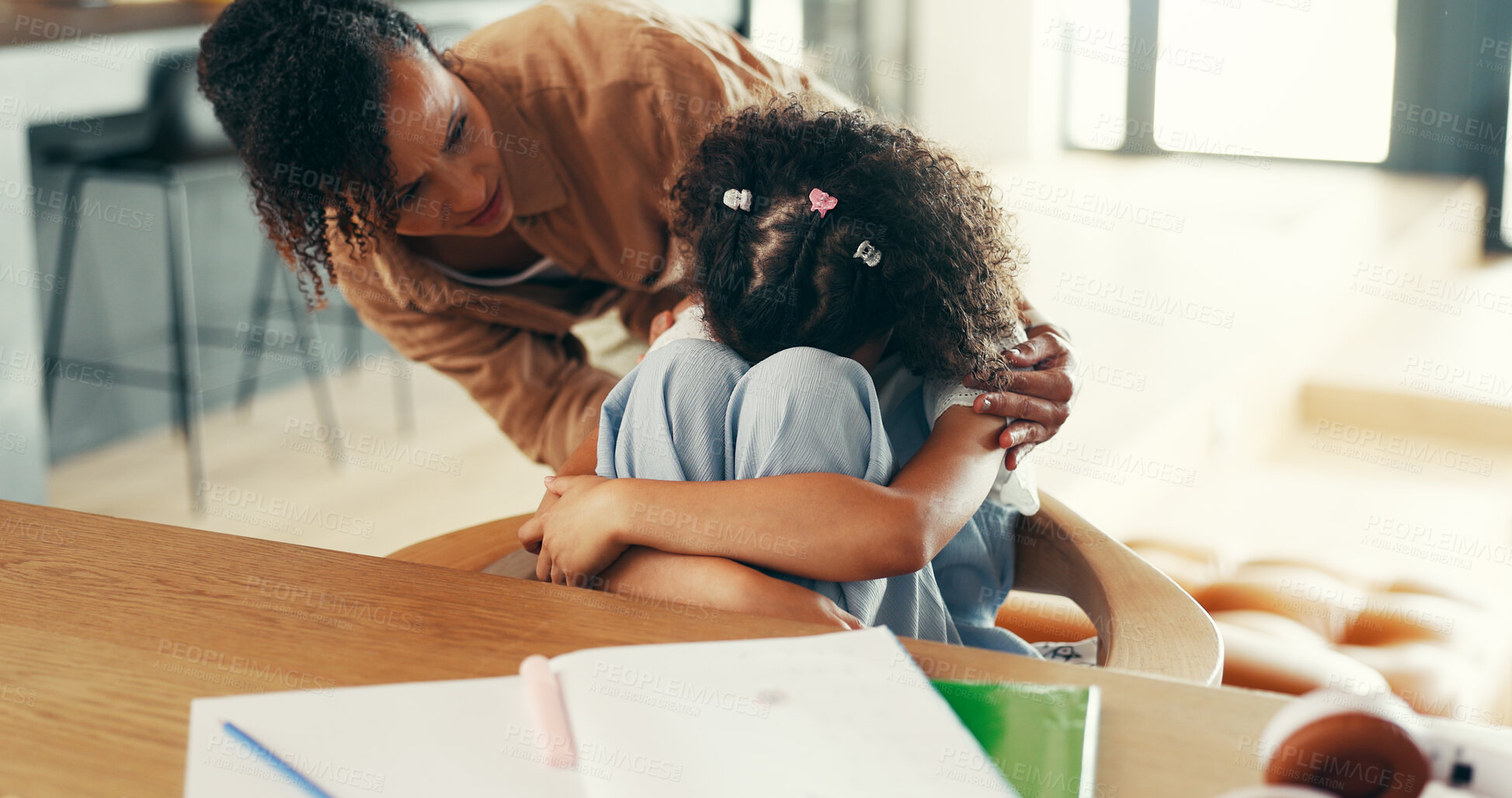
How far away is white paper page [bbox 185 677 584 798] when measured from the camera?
43 centimetres

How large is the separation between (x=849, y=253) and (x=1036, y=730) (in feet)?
1.72

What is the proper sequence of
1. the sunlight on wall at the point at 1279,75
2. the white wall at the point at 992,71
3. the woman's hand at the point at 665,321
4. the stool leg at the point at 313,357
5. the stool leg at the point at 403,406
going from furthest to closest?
1. the white wall at the point at 992,71
2. the sunlight on wall at the point at 1279,75
3. the stool leg at the point at 403,406
4. the stool leg at the point at 313,357
5. the woman's hand at the point at 665,321

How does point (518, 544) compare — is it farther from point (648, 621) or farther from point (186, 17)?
point (186, 17)

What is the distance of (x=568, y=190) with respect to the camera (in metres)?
1.25

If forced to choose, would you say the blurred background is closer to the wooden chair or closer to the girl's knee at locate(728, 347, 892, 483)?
the wooden chair

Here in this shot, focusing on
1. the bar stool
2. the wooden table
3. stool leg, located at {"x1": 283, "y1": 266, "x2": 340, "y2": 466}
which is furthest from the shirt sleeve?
stool leg, located at {"x1": 283, "y1": 266, "x2": 340, "y2": 466}

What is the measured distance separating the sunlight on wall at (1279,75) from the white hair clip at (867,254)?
Result: 9.62 ft

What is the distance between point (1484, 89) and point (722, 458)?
112 inches

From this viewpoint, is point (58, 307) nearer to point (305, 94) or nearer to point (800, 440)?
point (305, 94)

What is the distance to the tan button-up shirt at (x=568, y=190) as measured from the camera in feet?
3.87

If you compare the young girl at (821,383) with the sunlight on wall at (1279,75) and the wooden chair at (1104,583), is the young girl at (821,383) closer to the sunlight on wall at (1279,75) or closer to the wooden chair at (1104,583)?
the wooden chair at (1104,583)

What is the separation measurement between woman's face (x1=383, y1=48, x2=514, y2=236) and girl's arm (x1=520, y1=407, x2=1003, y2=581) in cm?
38

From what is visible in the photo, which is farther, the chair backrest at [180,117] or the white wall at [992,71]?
the white wall at [992,71]

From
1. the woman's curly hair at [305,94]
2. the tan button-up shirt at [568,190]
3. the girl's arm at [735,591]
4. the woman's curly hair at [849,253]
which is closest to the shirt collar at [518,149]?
the tan button-up shirt at [568,190]
